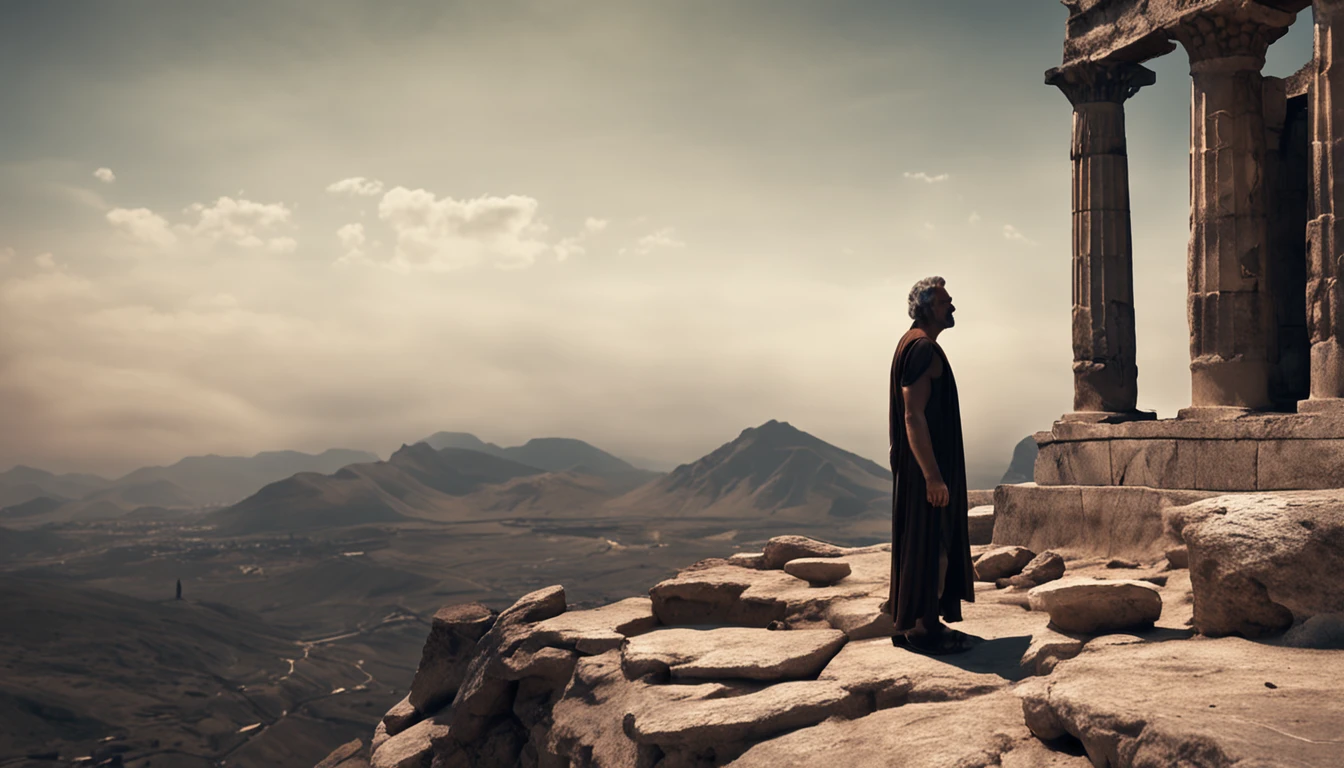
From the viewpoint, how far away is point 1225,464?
1048 centimetres

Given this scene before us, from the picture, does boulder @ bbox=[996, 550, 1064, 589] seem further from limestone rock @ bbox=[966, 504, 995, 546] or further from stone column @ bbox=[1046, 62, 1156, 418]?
stone column @ bbox=[1046, 62, 1156, 418]

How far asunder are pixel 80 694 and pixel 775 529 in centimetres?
12379

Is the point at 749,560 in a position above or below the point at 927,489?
below

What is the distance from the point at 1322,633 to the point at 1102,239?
343 inches

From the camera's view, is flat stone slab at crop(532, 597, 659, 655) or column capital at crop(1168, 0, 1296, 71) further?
column capital at crop(1168, 0, 1296, 71)

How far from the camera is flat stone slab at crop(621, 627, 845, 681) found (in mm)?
7543

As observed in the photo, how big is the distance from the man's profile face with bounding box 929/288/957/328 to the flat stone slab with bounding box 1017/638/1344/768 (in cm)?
262

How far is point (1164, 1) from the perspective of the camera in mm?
12211

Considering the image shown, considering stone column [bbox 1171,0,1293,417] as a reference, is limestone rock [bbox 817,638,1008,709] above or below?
below

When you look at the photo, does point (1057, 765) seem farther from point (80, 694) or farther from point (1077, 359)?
point (80, 694)

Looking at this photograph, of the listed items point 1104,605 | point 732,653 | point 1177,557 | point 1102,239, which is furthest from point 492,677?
point 1102,239

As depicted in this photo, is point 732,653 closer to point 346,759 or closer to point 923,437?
point 923,437

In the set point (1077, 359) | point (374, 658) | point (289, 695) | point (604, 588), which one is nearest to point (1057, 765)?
point (1077, 359)

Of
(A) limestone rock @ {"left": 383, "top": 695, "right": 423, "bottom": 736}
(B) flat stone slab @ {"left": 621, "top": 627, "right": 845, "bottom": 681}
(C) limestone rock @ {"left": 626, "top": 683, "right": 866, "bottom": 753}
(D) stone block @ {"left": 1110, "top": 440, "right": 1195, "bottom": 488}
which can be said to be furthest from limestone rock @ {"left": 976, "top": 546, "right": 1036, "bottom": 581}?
(A) limestone rock @ {"left": 383, "top": 695, "right": 423, "bottom": 736}
